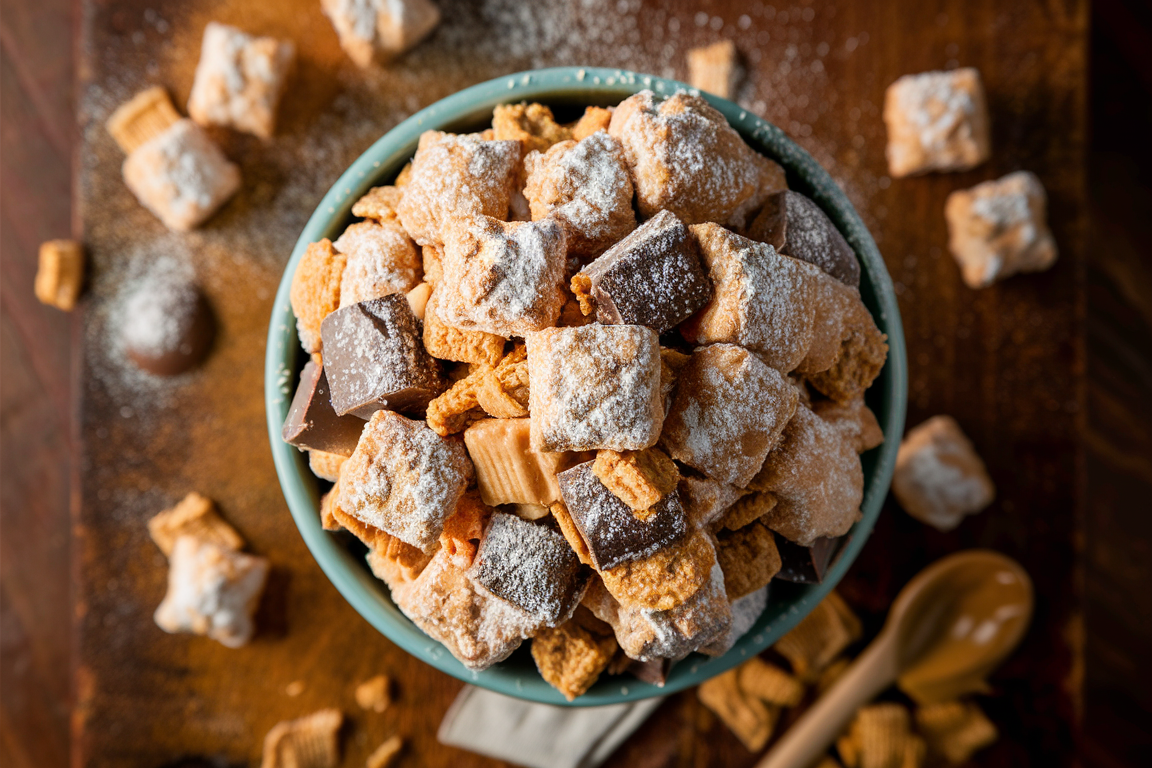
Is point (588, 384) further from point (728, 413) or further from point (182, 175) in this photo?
point (182, 175)

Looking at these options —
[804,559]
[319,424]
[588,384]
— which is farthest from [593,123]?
[804,559]

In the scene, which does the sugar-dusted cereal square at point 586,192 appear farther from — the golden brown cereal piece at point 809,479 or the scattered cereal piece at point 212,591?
the scattered cereal piece at point 212,591

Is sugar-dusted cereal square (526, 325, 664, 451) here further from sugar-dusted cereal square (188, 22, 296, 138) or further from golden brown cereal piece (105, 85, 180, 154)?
golden brown cereal piece (105, 85, 180, 154)

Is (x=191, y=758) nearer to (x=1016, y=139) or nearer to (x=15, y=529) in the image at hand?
(x=15, y=529)

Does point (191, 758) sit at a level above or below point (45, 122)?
below

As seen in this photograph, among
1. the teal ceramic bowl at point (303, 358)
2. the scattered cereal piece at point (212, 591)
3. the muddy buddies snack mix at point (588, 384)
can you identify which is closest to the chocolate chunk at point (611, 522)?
the muddy buddies snack mix at point (588, 384)

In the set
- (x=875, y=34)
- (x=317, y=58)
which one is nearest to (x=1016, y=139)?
(x=875, y=34)
